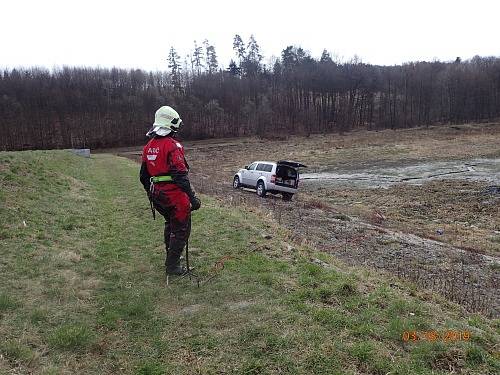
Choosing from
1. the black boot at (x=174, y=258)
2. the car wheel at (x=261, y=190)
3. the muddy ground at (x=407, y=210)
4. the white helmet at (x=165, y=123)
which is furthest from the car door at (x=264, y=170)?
the white helmet at (x=165, y=123)

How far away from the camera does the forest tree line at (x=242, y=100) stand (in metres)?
80.9

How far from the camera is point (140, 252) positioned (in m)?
7.93

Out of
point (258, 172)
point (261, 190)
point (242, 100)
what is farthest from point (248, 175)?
point (242, 100)

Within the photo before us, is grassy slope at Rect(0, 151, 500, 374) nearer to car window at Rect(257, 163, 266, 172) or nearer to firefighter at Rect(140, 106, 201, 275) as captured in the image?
firefighter at Rect(140, 106, 201, 275)

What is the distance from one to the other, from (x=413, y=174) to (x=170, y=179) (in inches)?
1156

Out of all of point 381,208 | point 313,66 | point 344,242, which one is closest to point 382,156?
point 381,208

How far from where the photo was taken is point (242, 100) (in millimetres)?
94938

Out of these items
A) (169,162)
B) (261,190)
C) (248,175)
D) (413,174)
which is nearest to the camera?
(169,162)

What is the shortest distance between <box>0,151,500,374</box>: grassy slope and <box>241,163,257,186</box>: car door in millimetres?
14755

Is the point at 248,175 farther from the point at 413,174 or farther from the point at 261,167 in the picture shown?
the point at 413,174

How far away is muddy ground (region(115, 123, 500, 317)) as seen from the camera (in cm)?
913

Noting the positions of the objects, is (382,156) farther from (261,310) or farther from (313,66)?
(313,66)

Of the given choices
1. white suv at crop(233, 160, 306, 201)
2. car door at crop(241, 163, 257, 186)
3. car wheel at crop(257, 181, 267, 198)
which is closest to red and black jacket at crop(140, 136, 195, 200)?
white suv at crop(233, 160, 306, 201)

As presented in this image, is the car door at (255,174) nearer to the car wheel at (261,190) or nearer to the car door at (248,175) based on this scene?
the car door at (248,175)
